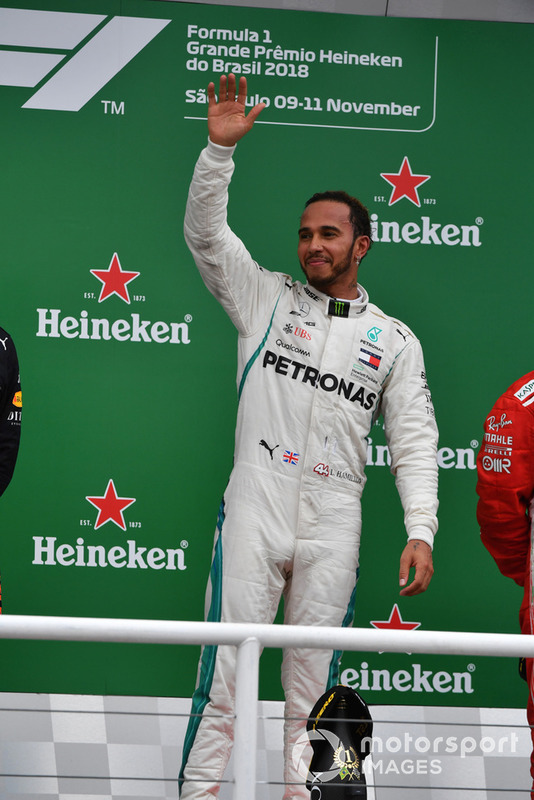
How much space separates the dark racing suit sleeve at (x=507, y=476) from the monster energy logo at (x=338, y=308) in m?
0.47

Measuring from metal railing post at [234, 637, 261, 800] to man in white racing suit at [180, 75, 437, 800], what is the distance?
0.81 meters

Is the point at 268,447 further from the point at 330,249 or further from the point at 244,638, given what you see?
the point at 244,638

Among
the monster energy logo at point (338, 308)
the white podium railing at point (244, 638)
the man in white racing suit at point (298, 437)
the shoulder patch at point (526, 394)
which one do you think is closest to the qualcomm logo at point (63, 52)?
Answer: the man in white racing suit at point (298, 437)

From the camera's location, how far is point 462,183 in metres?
3.02

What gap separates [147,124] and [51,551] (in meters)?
1.33

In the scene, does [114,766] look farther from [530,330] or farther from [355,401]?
[530,330]

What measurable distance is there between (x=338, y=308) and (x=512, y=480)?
0.62 metres

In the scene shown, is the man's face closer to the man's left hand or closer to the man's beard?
the man's beard

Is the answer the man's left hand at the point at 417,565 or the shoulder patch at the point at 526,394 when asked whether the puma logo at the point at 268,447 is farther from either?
the shoulder patch at the point at 526,394

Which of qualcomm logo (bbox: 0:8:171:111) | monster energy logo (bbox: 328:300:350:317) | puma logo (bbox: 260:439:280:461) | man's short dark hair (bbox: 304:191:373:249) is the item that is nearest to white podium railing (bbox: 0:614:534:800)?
puma logo (bbox: 260:439:280:461)

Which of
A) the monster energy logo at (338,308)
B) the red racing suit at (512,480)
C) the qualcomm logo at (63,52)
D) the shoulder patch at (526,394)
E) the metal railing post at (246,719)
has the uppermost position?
the qualcomm logo at (63,52)

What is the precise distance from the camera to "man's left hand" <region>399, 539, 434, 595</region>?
6.88ft

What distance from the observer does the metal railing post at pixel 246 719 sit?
4.01 feet

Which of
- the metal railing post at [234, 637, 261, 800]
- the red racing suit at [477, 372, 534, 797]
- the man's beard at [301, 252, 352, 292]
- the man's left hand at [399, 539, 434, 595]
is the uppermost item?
the man's beard at [301, 252, 352, 292]
